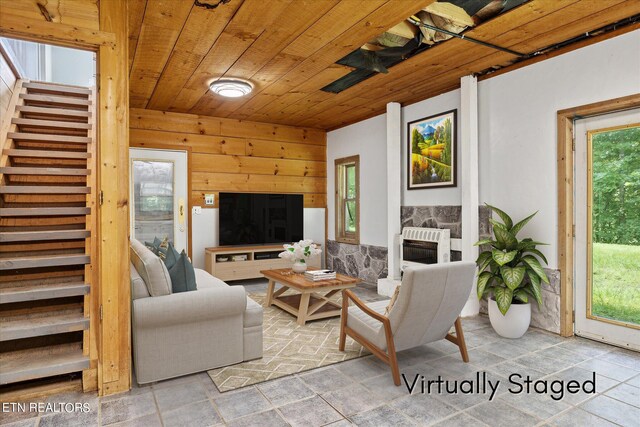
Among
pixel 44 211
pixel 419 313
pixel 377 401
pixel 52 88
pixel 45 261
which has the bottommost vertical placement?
pixel 377 401

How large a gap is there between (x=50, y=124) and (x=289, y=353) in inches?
158

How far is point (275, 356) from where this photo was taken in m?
3.03

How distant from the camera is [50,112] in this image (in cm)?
475

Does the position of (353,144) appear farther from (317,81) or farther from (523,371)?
(523,371)

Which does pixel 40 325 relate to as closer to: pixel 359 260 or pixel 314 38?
pixel 314 38

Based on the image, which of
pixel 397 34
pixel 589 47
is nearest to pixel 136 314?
pixel 397 34

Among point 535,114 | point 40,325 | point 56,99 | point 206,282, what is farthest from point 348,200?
point 40,325

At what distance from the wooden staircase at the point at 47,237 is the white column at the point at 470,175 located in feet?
11.4

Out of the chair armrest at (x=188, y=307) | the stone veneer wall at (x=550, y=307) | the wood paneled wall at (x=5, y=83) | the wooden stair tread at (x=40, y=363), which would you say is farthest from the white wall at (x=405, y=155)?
the wood paneled wall at (x=5, y=83)

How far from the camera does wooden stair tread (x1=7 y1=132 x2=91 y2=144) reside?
415 centimetres

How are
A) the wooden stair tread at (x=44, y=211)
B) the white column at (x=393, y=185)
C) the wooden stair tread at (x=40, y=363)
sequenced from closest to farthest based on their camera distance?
the wooden stair tread at (x=40, y=363)
the wooden stair tread at (x=44, y=211)
the white column at (x=393, y=185)

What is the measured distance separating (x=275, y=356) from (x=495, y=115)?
326 cm

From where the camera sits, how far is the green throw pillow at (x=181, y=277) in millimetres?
2776

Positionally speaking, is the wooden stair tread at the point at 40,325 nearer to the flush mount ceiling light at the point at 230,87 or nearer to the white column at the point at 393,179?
the flush mount ceiling light at the point at 230,87
